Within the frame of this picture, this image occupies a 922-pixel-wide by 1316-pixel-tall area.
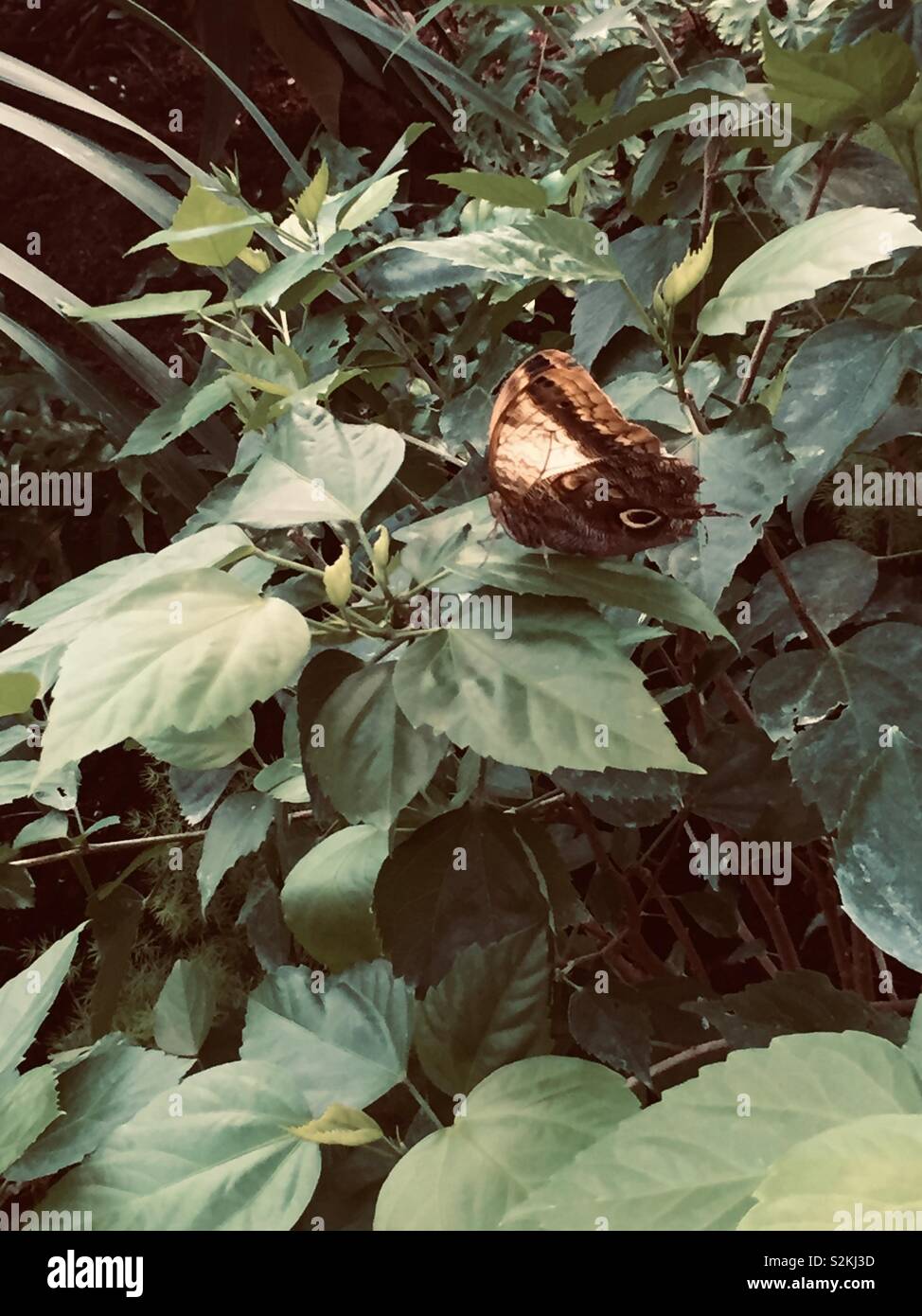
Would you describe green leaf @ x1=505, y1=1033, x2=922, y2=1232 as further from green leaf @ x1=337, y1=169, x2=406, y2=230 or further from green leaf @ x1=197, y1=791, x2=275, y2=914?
green leaf @ x1=337, y1=169, x2=406, y2=230

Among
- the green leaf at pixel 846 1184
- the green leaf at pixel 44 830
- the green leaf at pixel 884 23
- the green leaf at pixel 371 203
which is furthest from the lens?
the green leaf at pixel 44 830

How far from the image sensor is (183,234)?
492 millimetres

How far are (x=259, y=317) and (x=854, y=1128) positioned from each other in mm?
989

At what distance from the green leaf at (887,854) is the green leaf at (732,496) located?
0.13 m

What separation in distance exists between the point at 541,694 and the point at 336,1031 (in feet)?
0.86

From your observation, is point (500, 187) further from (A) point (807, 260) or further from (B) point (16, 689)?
(B) point (16, 689)

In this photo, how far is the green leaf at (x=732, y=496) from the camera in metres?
0.41

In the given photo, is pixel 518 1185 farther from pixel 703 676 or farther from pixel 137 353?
pixel 137 353

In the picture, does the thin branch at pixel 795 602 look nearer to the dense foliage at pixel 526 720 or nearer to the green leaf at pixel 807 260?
the dense foliage at pixel 526 720

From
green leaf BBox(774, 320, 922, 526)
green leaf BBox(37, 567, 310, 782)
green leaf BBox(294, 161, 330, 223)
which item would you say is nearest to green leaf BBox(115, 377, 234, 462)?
green leaf BBox(294, 161, 330, 223)

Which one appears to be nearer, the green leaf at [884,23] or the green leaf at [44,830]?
the green leaf at [884,23]

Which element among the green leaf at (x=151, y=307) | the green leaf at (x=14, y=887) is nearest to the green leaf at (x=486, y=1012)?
the green leaf at (x=151, y=307)

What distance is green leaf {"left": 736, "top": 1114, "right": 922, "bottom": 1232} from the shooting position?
28 cm
